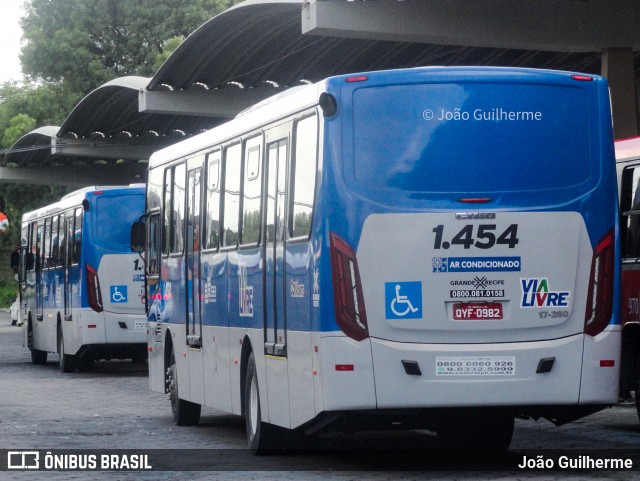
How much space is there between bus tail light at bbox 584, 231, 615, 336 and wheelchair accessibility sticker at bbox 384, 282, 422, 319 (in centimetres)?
119

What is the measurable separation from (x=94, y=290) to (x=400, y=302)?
16.0 m

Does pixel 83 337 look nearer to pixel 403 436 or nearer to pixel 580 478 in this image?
pixel 403 436

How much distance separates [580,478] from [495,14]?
15.7 m

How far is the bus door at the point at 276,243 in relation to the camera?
12.5 metres

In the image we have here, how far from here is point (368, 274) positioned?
1133cm

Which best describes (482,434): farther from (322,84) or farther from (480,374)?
(322,84)

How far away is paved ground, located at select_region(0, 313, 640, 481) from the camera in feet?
39.4

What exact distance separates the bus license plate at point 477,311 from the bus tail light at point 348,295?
0.63m

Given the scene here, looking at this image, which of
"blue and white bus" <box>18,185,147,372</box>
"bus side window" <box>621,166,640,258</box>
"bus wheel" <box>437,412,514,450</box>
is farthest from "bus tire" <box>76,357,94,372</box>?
"bus wheel" <box>437,412,514,450</box>

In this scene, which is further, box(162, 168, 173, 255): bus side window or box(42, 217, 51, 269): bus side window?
box(42, 217, 51, 269): bus side window

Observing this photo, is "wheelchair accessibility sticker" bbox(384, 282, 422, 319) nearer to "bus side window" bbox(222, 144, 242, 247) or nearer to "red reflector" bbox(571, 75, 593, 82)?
"red reflector" bbox(571, 75, 593, 82)

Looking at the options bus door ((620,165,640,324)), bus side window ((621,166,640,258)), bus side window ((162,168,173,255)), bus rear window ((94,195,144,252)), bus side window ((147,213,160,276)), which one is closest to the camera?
bus door ((620,165,640,324))

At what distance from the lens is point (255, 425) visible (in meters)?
13.4

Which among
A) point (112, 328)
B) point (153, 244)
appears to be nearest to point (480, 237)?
point (153, 244)
